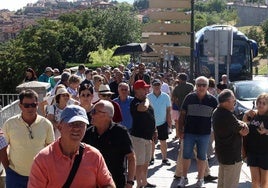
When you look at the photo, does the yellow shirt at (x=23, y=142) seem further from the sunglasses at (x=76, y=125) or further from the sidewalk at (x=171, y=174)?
the sidewalk at (x=171, y=174)

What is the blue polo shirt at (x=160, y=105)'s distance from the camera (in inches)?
451

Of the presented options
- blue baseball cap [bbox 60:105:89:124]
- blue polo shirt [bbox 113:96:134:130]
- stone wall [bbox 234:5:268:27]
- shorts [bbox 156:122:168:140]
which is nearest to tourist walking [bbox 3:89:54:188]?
blue baseball cap [bbox 60:105:89:124]

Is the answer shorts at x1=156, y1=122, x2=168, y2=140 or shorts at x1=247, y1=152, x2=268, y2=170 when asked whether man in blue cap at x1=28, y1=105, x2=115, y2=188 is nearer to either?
shorts at x1=247, y1=152, x2=268, y2=170

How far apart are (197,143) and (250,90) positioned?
249 inches

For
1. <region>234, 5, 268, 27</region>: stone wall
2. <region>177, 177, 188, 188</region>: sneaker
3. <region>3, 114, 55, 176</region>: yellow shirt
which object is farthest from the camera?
<region>234, 5, 268, 27</region>: stone wall

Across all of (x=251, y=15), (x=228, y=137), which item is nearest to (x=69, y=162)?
(x=228, y=137)

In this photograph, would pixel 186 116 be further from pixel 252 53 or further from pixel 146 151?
pixel 252 53

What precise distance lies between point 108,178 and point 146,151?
5021 mm

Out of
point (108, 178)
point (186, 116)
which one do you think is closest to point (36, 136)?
point (108, 178)

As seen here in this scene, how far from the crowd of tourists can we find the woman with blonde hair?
0.5 inches

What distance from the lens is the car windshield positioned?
1520cm

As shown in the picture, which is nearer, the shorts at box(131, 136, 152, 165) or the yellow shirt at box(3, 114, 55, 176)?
the yellow shirt at box(3, 114, 55, 176)

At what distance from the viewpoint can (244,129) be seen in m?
8.04

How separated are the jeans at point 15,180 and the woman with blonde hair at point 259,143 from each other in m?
3.22
